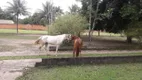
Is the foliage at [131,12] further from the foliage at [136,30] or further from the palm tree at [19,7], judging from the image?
the palm tree at [19,7]

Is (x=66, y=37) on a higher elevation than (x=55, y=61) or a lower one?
higher

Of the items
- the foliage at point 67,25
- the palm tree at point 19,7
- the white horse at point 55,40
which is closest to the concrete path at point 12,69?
the white horse at point 55,40

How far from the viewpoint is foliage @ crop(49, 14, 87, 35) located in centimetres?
2505

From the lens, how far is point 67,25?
25.1 meters

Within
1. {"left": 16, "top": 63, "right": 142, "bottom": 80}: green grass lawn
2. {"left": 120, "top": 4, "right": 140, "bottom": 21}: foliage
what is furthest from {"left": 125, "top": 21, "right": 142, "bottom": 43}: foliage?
{"left": 16, "top": 63, "right": 142, "bottom": 80}: green grass lawn

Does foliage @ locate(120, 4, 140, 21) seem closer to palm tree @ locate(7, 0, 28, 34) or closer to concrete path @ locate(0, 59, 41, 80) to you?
concrete path @ locate(0, 59, 41, 80)

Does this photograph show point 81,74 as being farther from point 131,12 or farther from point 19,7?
point 19,7

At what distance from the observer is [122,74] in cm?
1155

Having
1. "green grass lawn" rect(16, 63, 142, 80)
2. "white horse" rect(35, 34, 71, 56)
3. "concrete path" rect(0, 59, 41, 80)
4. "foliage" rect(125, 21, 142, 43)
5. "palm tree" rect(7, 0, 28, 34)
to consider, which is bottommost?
"green grass lawn" rect(16, 63, 142, 80)

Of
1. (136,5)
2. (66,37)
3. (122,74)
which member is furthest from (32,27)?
(122,74)

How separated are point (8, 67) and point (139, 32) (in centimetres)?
1338

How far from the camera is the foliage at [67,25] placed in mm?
25047

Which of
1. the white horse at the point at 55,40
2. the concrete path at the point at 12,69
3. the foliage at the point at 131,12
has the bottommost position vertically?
the concrete path at the point at 12,69

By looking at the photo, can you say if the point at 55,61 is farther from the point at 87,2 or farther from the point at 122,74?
the point at 87,2
